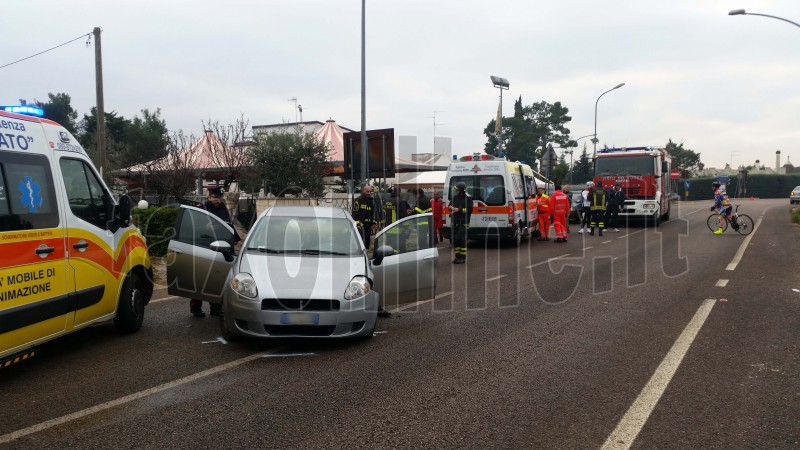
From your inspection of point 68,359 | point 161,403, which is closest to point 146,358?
point 68,359

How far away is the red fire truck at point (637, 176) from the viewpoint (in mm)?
23297

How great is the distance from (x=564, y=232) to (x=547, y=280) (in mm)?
8341

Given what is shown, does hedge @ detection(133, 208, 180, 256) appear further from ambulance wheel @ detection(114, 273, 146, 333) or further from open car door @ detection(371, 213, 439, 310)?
open car door @ detection(371, 213, 439, 310)

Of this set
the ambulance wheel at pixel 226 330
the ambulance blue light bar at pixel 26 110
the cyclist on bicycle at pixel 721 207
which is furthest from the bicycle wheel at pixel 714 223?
the ambulance blue light bar at pixel 26 110

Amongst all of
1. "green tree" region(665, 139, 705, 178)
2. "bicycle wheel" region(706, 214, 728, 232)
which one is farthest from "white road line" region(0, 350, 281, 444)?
"green tree" region(665, 139, 705, 178)

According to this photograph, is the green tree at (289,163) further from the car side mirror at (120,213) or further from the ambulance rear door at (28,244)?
the ambulance rear door at (28,244)

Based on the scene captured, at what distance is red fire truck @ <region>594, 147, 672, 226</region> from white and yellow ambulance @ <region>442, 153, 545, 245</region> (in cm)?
752

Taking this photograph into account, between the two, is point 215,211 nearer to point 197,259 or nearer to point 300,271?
point 197,259

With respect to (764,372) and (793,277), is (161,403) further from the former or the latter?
(793,277)

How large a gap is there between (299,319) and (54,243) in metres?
2.34

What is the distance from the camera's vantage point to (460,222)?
14195mm

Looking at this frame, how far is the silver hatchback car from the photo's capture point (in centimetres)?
621

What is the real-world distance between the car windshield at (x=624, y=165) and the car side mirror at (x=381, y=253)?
18.5 metres

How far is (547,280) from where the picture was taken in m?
11.1
